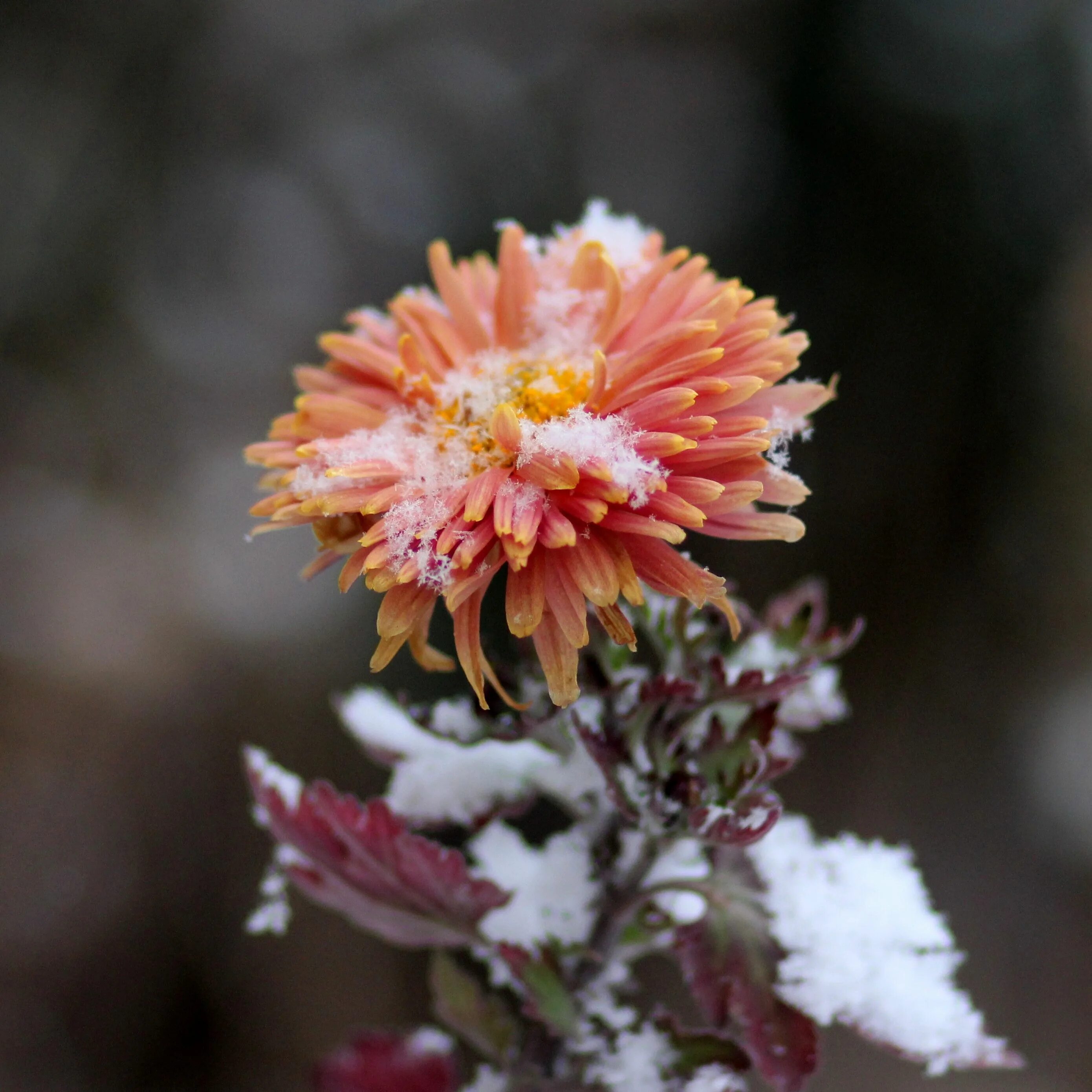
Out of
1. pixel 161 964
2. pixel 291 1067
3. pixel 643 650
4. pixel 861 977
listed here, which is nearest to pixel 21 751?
pixel 161 964

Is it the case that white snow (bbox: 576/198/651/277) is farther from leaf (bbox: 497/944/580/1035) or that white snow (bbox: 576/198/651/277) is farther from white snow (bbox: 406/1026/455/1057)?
white snow (bbox: 406/1026/455/1057)

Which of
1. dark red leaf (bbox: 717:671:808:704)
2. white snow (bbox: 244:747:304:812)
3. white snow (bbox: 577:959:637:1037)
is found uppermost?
dark red leaf (bbox: 717:671:808:704)

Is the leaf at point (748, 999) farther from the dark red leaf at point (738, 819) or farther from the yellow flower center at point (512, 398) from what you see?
the yellow flower center at point (512, 398)

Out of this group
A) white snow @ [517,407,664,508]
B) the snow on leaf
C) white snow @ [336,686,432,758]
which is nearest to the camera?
white snow @ [517,407,664,508]

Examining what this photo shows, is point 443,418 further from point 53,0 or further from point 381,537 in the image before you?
point 53,0

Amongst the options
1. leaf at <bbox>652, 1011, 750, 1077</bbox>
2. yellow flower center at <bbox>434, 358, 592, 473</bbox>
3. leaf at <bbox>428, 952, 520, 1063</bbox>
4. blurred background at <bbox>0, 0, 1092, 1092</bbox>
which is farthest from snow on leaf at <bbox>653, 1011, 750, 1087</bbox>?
blurred background at <bbox>0, 0, 1092, 1092</bbox>

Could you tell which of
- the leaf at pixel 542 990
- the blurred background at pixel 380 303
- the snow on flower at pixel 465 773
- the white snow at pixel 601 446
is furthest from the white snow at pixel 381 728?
the blurred background at pixel 380 303

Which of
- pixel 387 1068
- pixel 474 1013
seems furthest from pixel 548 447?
pixel 387 1068
